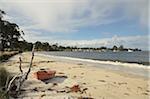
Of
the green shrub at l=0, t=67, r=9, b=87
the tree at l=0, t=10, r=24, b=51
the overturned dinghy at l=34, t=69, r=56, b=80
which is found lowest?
the overturned dinghy at l=34, t=69, r=56, b=80

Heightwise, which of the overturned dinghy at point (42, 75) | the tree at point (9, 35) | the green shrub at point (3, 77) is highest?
the tree at point (9, 35)

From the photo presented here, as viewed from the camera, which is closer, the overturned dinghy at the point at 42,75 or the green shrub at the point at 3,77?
the green shrub at the point at 3,77

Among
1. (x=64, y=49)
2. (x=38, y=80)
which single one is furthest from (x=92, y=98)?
(x=64, y=49)

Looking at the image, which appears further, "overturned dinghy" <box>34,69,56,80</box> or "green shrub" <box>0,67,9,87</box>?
"overturned dinghy" <box>34,69,56,80</box>

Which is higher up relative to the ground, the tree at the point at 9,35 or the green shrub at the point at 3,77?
the tree at the point at 9,35

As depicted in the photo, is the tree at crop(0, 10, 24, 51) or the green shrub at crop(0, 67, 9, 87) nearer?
the green shrub at crop(0, 67, 9, 87)

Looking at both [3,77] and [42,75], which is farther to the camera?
[42,75]

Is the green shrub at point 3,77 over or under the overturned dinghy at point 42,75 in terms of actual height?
over

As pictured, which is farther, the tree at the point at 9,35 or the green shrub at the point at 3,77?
the tree at the point at 9,35

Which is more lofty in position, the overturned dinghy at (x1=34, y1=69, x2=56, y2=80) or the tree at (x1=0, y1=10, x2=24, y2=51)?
the tree at (x1=0, y1=10, x2=24, y2=51)

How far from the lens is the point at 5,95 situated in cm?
898

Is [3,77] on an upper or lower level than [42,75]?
upper

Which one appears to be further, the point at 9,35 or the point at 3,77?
the point at 9,35

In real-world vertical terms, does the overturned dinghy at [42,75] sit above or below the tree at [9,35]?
below
